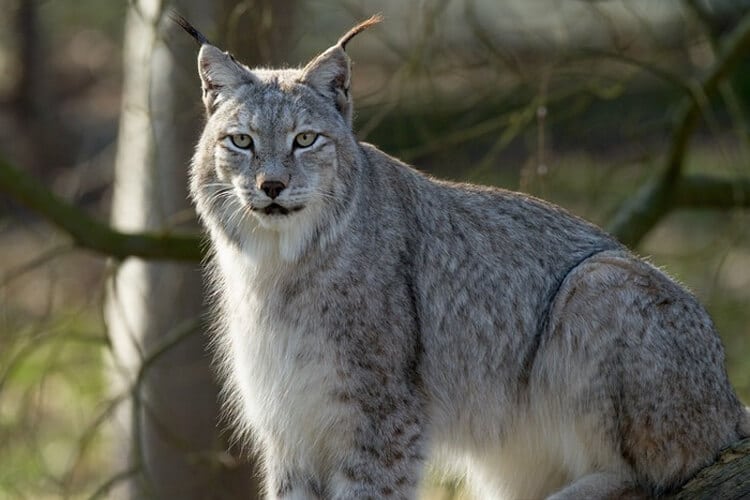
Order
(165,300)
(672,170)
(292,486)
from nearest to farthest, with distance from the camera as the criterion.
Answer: (292,486)
(672,170)
(165,300)

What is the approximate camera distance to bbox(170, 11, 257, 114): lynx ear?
17.1 ft

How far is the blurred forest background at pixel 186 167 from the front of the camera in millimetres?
7121

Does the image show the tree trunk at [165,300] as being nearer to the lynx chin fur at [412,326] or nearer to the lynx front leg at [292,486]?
the lynx front leg at [292,486]

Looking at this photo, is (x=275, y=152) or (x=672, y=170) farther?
(x=672, y=170)

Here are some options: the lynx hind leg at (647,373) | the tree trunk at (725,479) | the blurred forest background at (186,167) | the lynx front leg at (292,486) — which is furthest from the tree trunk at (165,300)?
the tree trunk at (725,479)

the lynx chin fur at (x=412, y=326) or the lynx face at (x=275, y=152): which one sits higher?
the lynx face at (x=275, y=152)

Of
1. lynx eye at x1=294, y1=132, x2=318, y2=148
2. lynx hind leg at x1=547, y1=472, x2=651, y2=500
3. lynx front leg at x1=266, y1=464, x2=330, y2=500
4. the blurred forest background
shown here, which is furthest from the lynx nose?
the blurred forest background

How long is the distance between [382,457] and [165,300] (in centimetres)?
411

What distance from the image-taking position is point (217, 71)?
5.27 metres

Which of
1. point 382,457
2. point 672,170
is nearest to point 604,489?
point 382,457

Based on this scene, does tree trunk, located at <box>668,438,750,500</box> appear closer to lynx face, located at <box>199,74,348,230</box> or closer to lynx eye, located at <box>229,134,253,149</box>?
lynx face, located at <box>199,74,348,230</box>

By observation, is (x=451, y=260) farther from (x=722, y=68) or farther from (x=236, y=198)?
(x=722, y=68)

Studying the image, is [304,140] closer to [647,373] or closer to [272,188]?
[272,188]

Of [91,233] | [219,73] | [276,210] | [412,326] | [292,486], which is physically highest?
[219,73]
